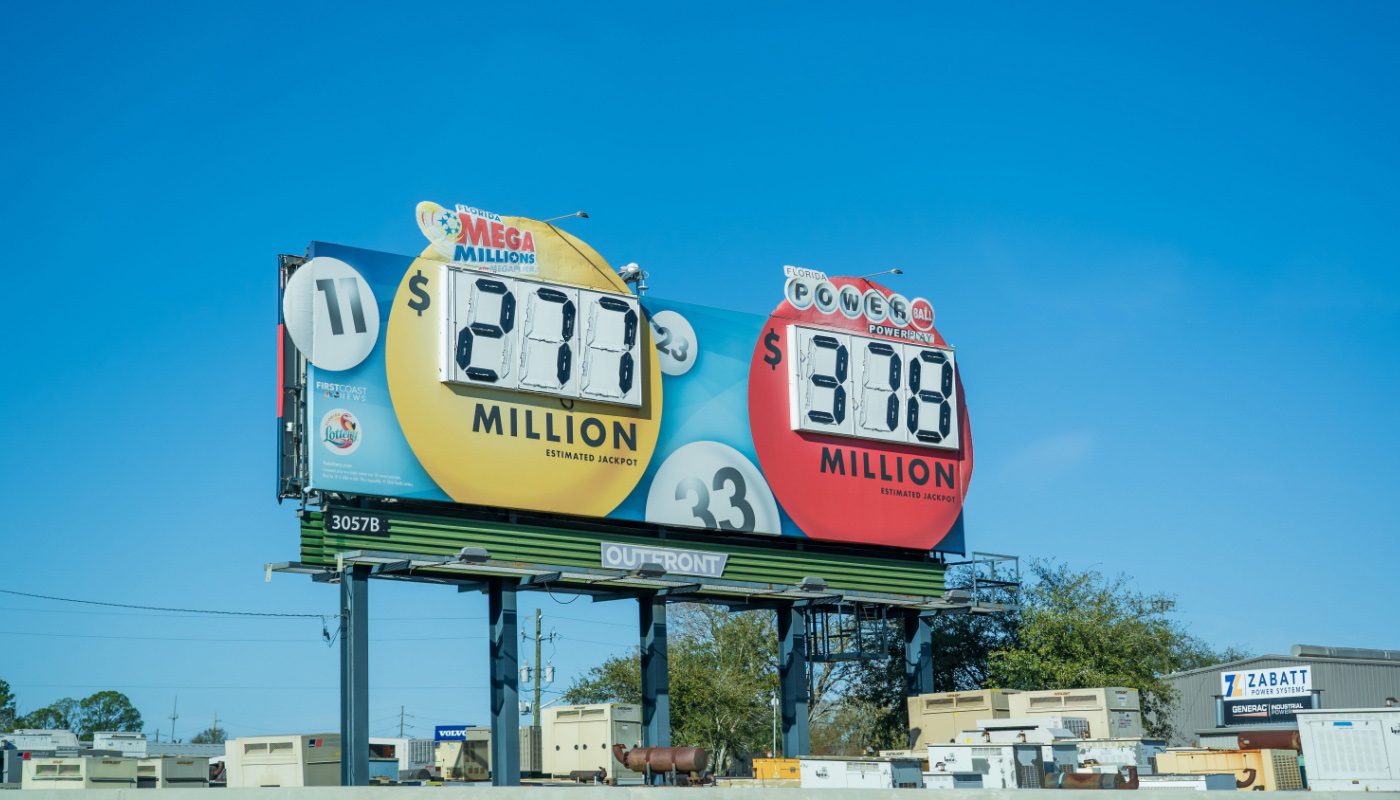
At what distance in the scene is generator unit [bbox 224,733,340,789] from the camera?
1161 inches

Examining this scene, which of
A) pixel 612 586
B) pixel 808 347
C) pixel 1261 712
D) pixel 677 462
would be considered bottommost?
pixel 1261 712

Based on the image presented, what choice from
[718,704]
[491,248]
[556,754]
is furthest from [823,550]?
[718,704]

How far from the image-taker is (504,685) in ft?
106

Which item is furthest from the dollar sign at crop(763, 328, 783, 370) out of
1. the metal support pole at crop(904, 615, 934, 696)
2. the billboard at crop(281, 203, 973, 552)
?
the metal support pole at crop(904, 615, 934, 696)

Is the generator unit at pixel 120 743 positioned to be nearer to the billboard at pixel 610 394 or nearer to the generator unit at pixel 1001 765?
the billboard at pixel 610 394

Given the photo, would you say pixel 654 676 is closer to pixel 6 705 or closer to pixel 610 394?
pixel 610 394

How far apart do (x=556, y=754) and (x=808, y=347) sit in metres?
11.8

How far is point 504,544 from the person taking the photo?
3297cm

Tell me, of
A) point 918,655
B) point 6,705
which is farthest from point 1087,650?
point 6,705

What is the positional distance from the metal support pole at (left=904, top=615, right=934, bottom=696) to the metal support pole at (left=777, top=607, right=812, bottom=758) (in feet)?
11.1

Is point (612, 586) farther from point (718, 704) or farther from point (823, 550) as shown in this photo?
point (718, 704)

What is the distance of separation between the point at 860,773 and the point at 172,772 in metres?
14.8

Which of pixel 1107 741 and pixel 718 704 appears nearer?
pixel 1107 741

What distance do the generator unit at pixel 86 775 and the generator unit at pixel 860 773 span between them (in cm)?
1393
